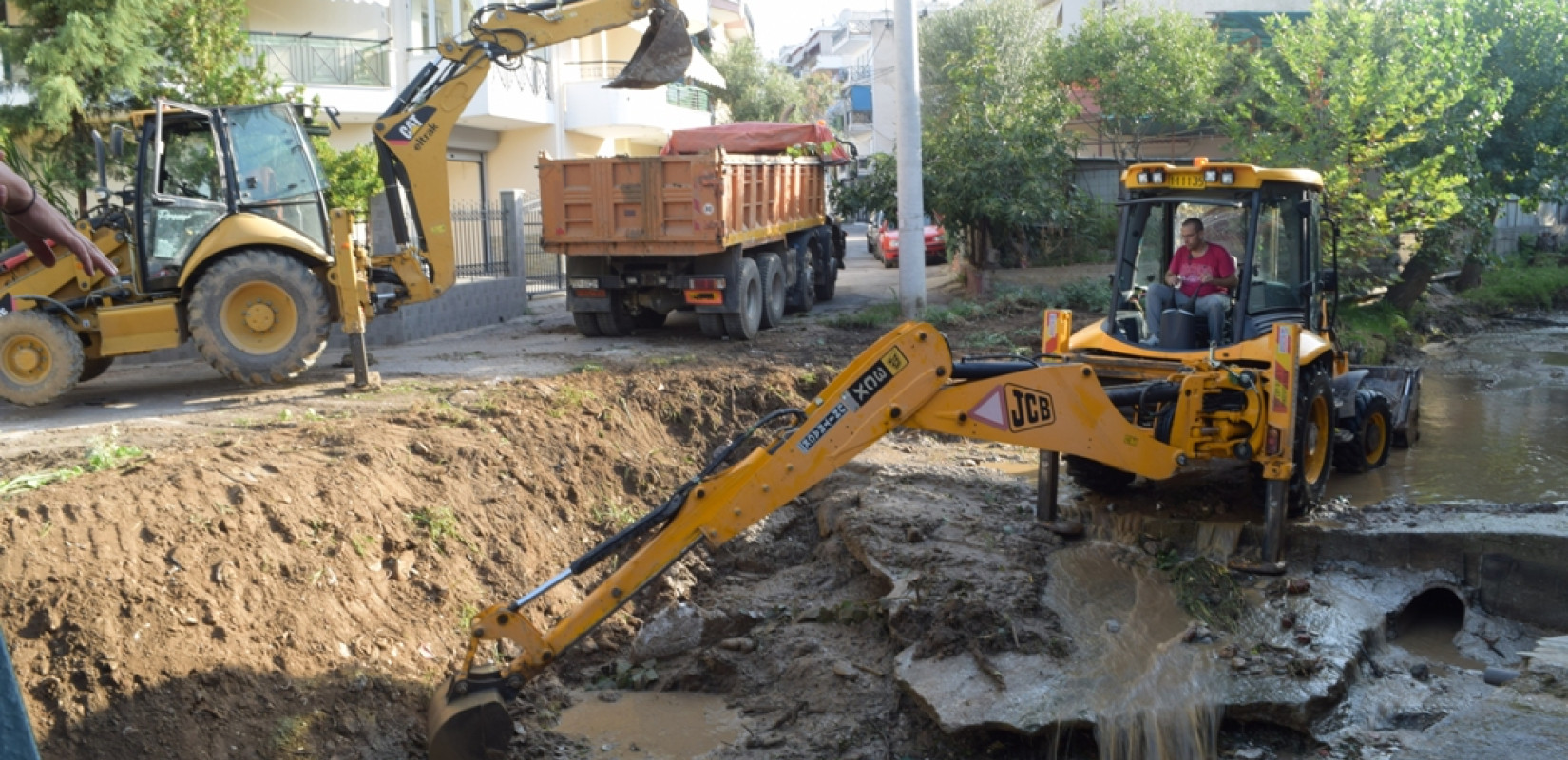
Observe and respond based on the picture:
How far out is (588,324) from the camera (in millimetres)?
15023

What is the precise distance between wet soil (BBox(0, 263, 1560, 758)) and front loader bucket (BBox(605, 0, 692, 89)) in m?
4.11

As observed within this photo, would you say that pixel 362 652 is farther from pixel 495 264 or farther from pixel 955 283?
pixel 955 283

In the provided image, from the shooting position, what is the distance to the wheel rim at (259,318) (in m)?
10.3

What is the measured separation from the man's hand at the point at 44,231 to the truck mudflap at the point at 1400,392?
9.80 metres

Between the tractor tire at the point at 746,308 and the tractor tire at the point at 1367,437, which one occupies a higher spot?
the tractor tire at the point at 746,308

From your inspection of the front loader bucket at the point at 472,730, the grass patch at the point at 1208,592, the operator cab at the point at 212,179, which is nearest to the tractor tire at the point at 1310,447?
the grass patch at the point at 1208,592

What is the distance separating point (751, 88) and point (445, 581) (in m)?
38.0

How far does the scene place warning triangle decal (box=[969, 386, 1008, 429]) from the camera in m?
6.20

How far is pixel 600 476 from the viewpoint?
9305 mm

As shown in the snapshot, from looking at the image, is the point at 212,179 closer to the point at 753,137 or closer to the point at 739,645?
the point at 739,645

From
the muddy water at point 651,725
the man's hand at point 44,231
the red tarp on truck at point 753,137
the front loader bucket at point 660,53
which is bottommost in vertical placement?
the muddy water at point 651,725

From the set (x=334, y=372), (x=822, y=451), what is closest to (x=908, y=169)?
(x=334, y=372)

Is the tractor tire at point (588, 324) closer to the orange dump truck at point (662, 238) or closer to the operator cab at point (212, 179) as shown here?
the orange dump truck at point (662, 238)

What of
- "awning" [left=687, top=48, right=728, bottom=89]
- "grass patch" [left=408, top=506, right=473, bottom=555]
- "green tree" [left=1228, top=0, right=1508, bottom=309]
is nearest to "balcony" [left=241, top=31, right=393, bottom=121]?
"awning" [left=687, top=48, right=728, bottom=89]
